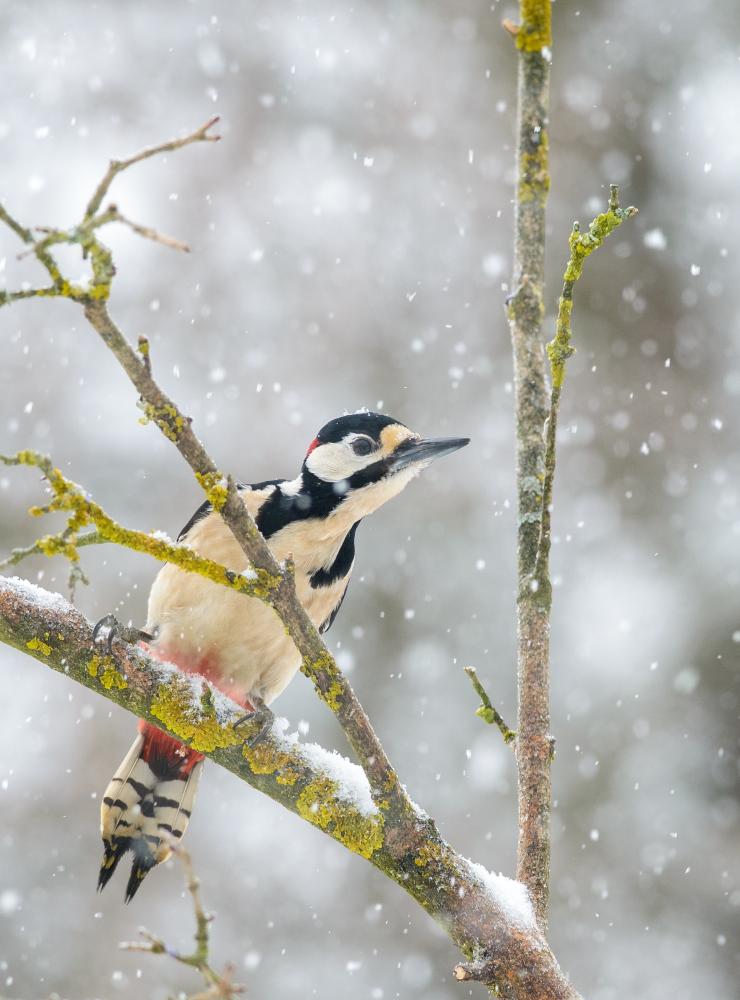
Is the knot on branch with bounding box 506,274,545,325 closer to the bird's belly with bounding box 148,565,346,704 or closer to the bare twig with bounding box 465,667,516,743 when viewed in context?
the bare twig with bounding box 465,667,516,743

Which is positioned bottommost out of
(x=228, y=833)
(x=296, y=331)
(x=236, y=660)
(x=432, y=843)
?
(x=432, y=843)

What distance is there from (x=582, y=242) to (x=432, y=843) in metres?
1.10

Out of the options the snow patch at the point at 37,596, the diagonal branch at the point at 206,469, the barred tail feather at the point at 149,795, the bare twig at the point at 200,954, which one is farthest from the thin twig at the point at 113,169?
the barred tail feather at the point at 149,795

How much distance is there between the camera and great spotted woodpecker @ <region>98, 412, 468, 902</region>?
3012mm

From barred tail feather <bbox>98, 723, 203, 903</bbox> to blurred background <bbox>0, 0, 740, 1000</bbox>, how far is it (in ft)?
10.7

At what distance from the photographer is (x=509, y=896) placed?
193 cm

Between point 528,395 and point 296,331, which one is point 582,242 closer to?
point 528,395

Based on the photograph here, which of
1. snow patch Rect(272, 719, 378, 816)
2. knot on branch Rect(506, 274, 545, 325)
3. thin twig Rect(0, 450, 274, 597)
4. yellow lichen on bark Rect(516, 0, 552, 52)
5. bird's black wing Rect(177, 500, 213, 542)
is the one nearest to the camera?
thin twig Rect(0, 450, 274, 597)

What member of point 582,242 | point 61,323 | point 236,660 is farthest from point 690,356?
point 582,242

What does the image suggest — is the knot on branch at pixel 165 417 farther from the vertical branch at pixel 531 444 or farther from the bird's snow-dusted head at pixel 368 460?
the bird's snow-dusted head at pixel 368 460

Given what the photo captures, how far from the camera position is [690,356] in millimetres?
7297

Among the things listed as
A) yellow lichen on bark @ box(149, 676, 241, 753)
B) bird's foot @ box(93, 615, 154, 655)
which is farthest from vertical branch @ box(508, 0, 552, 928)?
bird's foot @ box(93, 615, 154, 655)

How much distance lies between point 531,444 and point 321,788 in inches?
33.9

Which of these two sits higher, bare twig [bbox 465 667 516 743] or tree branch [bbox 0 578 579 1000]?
bare twig [bbox 465 667 516 743]
